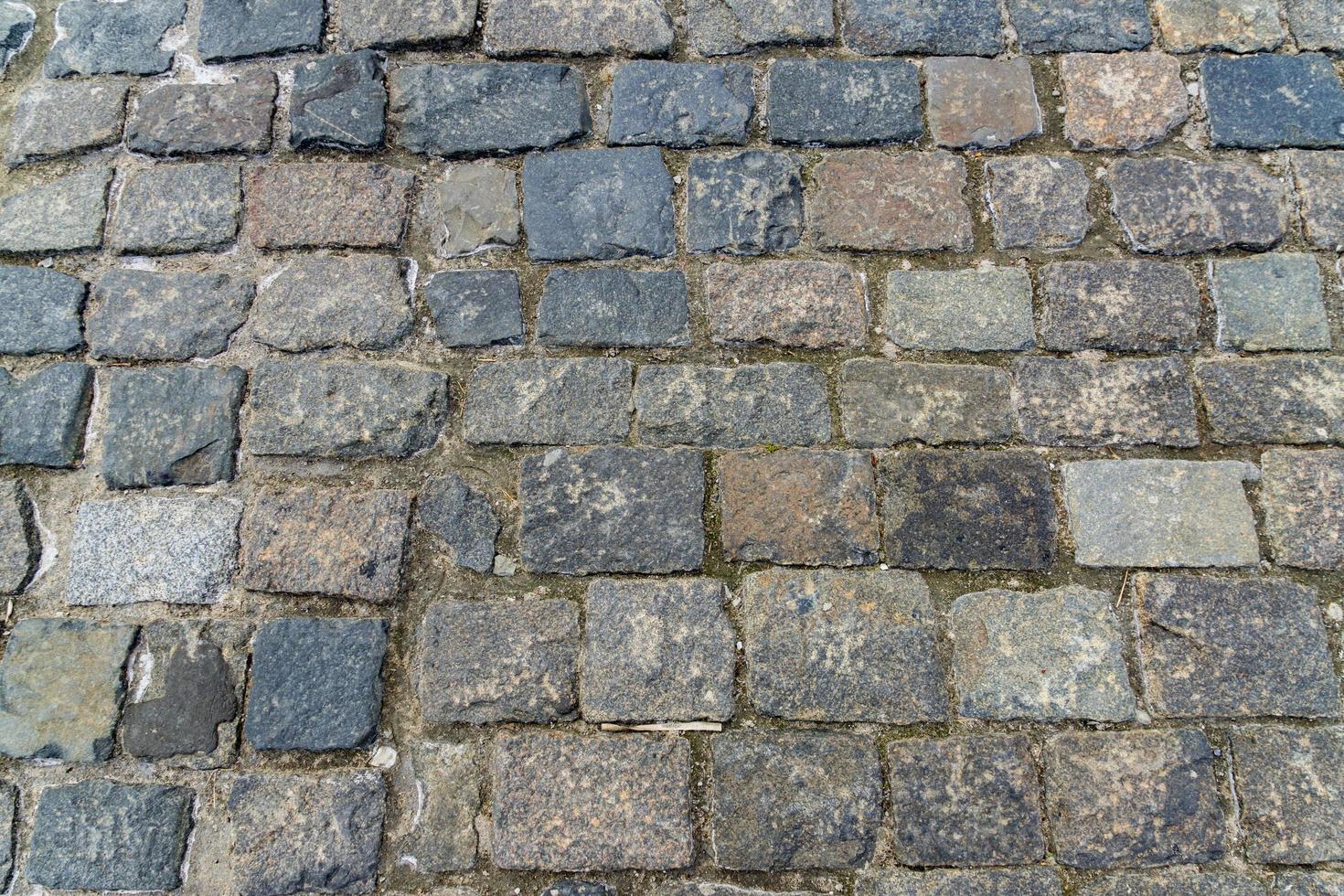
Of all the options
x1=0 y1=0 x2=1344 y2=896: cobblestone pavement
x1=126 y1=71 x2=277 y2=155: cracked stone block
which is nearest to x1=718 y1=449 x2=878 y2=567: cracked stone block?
x1=0 y1=0 x2=1344 y2=896: cobblestone pavement

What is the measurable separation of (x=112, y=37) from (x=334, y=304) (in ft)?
3.91

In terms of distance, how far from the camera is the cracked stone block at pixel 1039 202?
2473 millimetres

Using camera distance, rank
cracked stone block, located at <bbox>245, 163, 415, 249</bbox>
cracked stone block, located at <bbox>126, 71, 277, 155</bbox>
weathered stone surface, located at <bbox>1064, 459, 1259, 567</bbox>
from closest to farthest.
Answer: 1. weathered stone surface, located at <bbox>1064, 459, 1259, 567</bbox>
2. cracked stone block, located at <bbox>245, 163, 415, 249</bbox>
3. cracked stone block, located at <bbox>126, 71, 277, 155</bbox>

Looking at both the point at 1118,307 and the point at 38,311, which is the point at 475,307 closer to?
the point at 38,311

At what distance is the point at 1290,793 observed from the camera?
80.0 inches

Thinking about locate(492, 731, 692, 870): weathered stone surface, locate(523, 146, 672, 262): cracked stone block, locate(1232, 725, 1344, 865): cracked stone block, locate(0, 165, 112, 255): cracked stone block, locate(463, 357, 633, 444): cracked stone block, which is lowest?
locate(1232, 725, 1344, 865): cracked stone block

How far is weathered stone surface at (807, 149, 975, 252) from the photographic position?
2.47m

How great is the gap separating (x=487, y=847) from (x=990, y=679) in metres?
1.21

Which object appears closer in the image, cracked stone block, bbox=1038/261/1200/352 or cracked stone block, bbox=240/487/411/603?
cracked stone block, bbox=240/487/411/603

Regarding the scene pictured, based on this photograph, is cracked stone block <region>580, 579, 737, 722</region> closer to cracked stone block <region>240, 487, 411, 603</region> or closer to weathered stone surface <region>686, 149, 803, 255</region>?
cracked stone block <region>240, 487, 411, 603</region>

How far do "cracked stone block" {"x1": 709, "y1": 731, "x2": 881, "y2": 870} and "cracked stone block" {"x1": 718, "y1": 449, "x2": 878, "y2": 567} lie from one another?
1.38 ft

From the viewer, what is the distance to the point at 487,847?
202 centimetres

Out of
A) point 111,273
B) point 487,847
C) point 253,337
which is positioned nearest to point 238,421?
point 253,337

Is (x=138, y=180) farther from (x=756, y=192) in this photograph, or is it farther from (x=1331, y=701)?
(x=1331, y=701)
